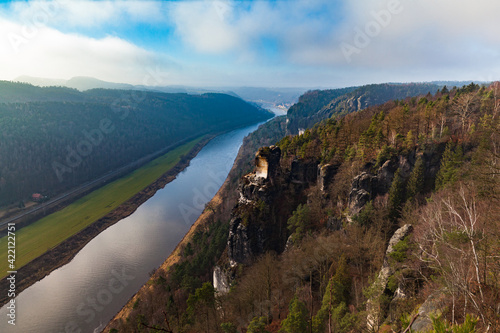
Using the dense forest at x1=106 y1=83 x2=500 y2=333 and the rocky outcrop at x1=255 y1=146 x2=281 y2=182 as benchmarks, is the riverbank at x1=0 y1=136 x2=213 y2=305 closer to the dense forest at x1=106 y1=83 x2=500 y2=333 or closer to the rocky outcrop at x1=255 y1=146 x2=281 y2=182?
the dense forest at x1=106 y1=83 x2=500 y2=333

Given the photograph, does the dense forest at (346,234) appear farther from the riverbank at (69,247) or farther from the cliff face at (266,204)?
the riverbank at (69,247)

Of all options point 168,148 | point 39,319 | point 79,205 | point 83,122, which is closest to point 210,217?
point 39,319

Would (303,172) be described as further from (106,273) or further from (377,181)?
(106,273)

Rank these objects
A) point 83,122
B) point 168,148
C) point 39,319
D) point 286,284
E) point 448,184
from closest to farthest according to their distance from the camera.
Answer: point 448,184 < point 286,284 < point 39,319 < point 83,122 < point 168,148

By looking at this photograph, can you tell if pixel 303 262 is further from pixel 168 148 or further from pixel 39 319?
pixel 168 148

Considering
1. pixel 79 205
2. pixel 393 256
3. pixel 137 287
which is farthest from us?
pixel 79 205

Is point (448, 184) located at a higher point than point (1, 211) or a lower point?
higher

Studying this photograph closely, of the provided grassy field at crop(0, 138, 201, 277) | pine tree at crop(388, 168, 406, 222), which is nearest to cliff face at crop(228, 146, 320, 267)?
pine tree at crop(388, 168, 406, 222)
